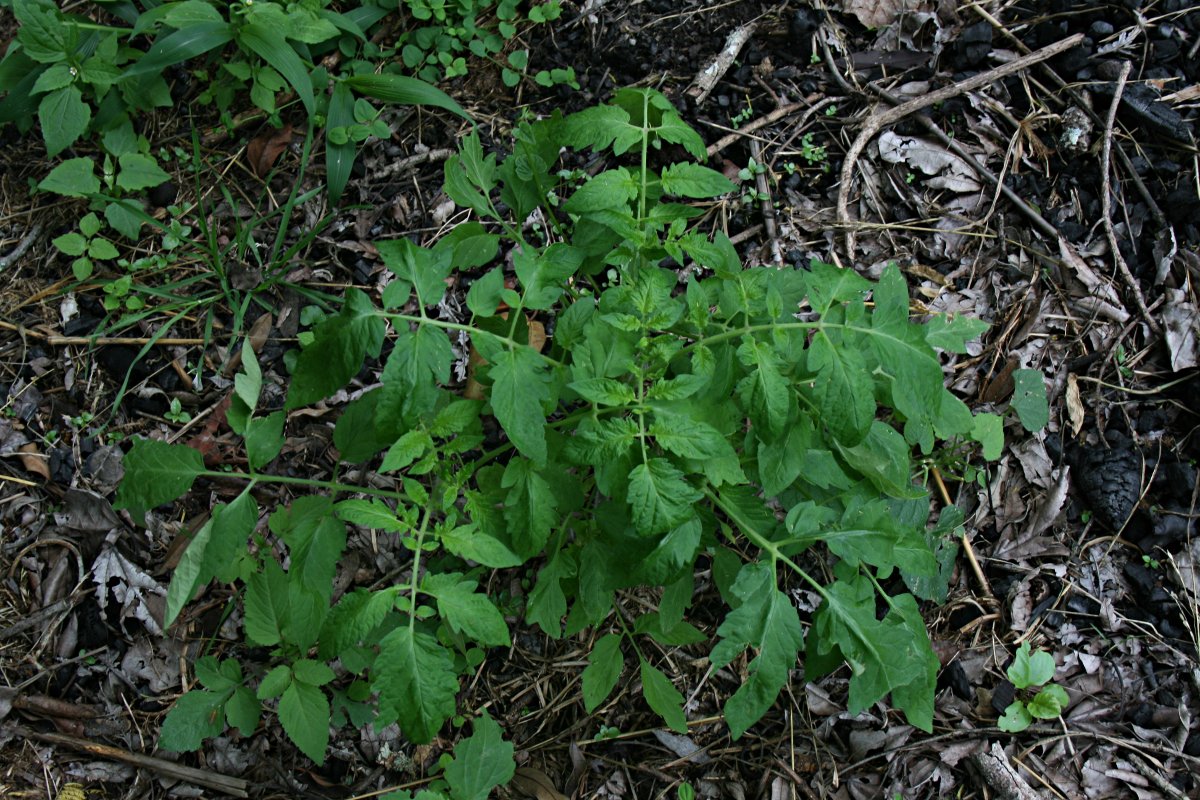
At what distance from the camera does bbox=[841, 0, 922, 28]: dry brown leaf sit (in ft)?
11.6

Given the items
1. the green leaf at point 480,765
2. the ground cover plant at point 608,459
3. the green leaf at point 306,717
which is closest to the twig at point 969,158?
the ground cover plant at point 608,459

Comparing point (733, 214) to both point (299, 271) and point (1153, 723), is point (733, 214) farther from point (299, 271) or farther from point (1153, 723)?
point (1153, 723)

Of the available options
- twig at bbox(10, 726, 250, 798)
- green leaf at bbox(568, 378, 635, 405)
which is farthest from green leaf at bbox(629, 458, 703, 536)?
twig at bbox(10, 726, 250, 798)

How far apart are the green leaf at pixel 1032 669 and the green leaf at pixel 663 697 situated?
1081 millimetres

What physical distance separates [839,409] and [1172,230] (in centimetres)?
204

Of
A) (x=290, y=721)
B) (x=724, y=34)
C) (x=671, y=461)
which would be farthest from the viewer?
(x=724, y=34)

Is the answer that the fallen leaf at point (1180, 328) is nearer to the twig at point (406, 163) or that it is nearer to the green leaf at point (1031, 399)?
the green leaf at point (1031, 399)

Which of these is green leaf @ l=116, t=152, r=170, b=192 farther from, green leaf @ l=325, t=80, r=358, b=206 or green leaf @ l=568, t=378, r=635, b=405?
green leaf @ l=568, t=378, r=635, b=405

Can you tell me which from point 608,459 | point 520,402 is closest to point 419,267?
point 520,402

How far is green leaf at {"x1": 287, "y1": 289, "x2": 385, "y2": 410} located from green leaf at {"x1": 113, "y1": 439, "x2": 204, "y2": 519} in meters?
0.50

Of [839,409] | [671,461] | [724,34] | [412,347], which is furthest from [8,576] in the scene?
[724,34]

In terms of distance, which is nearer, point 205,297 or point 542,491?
point 542,491

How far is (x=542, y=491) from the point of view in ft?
7.26

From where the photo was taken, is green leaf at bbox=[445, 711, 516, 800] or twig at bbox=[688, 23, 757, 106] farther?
twig at bbox=[688, 23, 757, 106]
